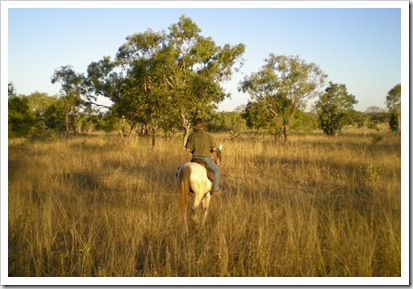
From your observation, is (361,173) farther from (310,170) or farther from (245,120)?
(245,120)

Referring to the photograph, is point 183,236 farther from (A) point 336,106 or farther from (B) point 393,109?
(A) point 336,106

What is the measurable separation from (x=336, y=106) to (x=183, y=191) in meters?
22.7

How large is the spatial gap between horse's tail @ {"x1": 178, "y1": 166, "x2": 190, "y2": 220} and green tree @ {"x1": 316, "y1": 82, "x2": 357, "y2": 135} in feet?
68.6

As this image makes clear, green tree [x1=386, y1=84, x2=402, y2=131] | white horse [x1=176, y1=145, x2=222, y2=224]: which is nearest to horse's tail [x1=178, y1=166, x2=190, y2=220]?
white horse [x1=176, y1=145, x2=222, y2=224]

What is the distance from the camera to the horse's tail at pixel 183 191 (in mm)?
4676

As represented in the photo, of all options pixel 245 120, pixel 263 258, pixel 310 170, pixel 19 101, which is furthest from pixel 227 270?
pixel 245 120

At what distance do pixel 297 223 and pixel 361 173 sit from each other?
525 centimetres

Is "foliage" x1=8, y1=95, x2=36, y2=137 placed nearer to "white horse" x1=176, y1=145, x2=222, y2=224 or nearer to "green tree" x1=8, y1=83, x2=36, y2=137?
"green tree" x1=8, y1=83, x2=36, y2=137

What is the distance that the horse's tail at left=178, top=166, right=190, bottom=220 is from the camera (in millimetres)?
4676

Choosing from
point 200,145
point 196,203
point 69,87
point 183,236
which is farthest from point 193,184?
point 69,87

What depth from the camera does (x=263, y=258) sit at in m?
3.32

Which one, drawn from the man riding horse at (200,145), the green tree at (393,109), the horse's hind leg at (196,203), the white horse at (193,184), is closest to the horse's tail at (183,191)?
the white horse at (193,184)

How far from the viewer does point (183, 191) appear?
15.7 feet

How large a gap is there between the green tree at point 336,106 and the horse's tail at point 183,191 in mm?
20908
